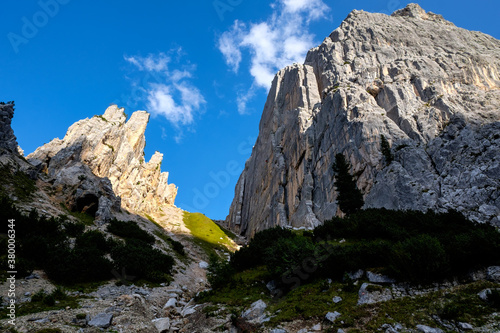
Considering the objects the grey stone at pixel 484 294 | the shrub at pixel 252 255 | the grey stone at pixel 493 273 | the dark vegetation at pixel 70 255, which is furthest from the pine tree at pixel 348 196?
the grey stone at pixel 484 294

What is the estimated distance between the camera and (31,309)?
462 inches

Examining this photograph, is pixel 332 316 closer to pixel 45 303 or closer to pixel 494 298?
pixel 494 298

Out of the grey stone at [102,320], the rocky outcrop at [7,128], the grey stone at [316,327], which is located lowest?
the grey stone at [316,327]

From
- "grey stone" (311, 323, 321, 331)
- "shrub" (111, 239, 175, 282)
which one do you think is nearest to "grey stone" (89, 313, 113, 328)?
"grey stone" (311, 323, 321, 331)

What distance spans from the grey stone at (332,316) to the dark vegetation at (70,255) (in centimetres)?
1724

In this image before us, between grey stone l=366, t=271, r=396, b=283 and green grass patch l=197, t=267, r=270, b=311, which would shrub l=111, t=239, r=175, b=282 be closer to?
green grass patch l=197, t=267, r=270, b=311

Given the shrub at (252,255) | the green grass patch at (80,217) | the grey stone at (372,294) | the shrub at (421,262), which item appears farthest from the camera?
the green grass patch at (80,217)

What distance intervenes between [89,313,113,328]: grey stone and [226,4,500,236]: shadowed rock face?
139ft

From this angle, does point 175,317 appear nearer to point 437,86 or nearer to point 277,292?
point 277,292

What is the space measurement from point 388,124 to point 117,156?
92.7m

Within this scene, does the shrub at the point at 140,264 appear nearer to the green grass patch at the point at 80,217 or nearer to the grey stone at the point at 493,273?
the green grass patch at the point at 80,217

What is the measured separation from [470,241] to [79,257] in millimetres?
24366

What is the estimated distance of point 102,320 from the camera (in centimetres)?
1080

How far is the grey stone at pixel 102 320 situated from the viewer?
10484 mm
